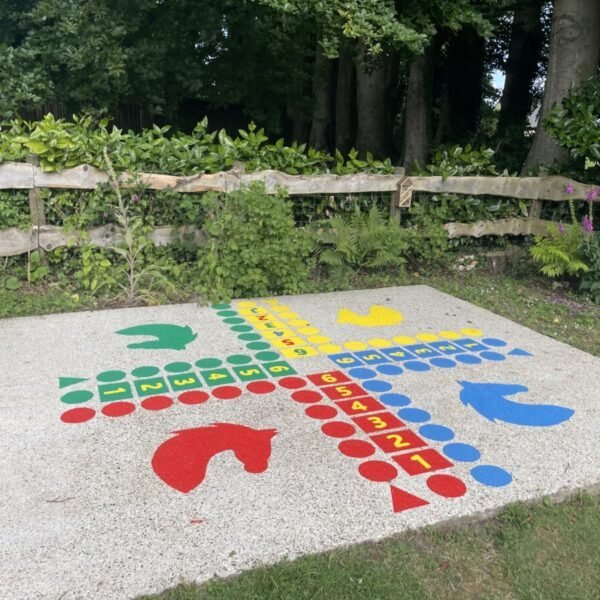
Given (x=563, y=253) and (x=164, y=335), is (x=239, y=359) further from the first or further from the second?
(x=563, y=253)

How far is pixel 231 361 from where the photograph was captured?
4.31m

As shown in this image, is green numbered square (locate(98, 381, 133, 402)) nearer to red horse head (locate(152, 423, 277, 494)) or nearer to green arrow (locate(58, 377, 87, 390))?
green arrow (locate(58, 377, 87, 390))

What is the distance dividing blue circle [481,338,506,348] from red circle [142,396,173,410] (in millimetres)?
2581

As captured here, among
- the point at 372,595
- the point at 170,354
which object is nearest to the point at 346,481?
the point at 372,595

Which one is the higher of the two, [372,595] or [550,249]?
[550,249]

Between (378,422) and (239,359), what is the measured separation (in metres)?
1.30

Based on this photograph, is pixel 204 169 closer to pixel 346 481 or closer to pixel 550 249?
pixel 550 249

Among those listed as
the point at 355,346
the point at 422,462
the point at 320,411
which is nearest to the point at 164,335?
the point at 355,346

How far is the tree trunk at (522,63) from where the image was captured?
1391 centimetres

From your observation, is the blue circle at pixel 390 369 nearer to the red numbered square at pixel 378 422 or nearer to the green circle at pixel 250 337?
the red numbered square at pixel 378 422

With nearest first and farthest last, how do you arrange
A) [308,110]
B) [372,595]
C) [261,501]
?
[372,595], [261,501], [308,110]

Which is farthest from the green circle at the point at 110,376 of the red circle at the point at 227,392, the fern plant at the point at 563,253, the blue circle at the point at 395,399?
the fern plant at the point at 563,253

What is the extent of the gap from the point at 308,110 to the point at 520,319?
10812 millimetres

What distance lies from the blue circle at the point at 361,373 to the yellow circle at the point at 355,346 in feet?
1.34
